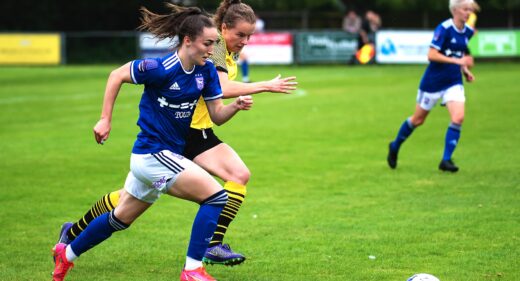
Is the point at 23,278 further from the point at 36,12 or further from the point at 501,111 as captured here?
the point at 36,12

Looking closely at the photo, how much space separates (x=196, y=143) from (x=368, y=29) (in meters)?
28.8

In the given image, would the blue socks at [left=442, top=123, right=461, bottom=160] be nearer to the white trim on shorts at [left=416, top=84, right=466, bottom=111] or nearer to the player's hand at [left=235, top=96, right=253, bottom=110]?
the white trim on shorts at [left=416, top=84, right=466, bottom=111]

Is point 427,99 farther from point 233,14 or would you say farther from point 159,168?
point 159,168

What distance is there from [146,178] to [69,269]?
110 cm

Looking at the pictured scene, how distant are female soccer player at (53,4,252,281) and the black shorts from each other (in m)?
0.74

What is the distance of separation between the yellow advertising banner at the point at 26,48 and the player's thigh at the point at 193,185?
33.1 meters

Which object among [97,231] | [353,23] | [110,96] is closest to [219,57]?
[110,96]

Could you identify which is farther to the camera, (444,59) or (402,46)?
(402,46)

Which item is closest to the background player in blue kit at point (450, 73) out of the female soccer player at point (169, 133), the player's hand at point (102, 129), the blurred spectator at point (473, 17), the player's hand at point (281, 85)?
the blurred spectator at point (473, 17)

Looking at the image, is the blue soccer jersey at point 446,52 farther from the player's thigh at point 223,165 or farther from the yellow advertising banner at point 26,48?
the yellow advertising banner at point 26,48

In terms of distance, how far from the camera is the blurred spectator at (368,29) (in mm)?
34438

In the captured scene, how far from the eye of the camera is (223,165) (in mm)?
7137

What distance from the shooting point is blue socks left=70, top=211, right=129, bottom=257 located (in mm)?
6387

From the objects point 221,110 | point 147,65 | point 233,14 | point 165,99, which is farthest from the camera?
point 233,14
